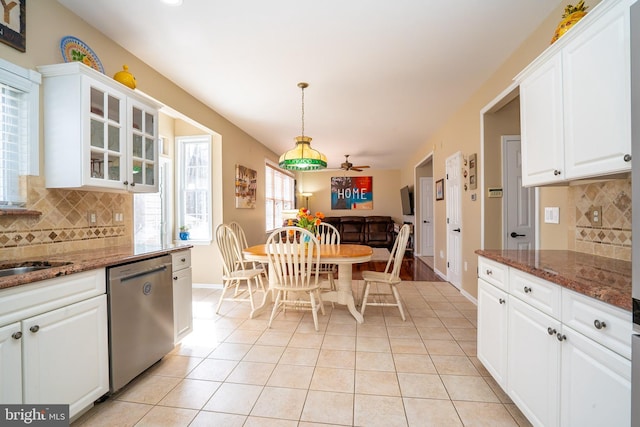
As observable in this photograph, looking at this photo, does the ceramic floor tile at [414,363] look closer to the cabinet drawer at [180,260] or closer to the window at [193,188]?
the cabinet drawer at [180,260]

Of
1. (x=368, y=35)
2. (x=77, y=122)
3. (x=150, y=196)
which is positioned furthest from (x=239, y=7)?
(x=150, y=196)

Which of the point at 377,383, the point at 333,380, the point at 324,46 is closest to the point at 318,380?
the point at 333,380

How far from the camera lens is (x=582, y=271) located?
127 centimetres

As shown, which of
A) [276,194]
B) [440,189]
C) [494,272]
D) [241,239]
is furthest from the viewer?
[276,194]

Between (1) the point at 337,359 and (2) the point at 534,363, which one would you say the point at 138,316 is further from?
(2) the point at 534,363

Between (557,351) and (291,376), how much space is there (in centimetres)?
153

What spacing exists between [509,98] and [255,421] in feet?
11.1

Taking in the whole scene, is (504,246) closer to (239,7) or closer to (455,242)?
(455,242)

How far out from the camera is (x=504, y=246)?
3139 mm

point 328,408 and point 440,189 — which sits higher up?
point 440,189

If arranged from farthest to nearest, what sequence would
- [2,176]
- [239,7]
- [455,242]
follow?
[455,242] < [239,7] < [2,176]

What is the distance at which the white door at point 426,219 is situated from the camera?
Result: 7219 mm

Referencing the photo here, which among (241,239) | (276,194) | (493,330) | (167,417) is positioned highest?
(276,194)

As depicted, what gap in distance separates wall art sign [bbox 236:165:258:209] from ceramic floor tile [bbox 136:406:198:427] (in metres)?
3.37
